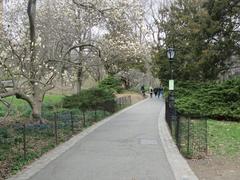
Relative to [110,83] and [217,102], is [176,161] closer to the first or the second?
[217,102]

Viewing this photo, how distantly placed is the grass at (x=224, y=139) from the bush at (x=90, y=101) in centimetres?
898

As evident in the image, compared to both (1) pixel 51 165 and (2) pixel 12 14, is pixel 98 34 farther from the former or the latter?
(1) pixel 51 165

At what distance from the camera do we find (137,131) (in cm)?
1911

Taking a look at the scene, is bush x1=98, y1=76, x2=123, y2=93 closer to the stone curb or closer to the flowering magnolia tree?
the flowering magnolia tree

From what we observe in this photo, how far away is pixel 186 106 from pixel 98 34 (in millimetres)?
11673

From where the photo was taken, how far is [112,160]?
11562mm

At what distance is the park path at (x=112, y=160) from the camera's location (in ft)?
31.3

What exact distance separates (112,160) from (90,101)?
1593 centimetres

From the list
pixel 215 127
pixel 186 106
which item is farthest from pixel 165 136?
pixel 186 106

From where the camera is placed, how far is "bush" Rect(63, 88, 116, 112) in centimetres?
2703

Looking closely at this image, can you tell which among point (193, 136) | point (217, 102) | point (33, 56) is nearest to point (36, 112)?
point (33, 56)

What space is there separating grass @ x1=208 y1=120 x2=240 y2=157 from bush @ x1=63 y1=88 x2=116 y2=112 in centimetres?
898

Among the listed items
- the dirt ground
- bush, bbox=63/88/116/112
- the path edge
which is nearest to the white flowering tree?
the path edge

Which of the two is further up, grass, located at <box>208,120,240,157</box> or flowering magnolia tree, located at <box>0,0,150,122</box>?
flowering magnolia tree, located at <box>0,0,150,122</box>
